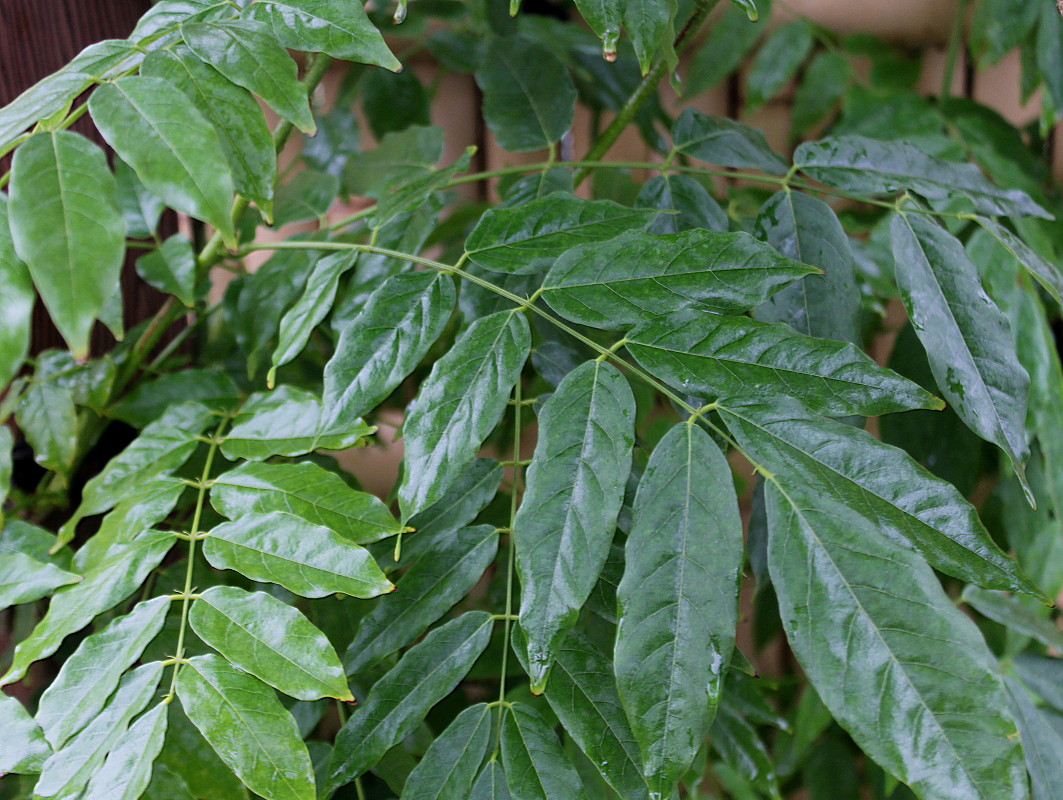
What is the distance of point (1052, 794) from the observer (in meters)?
0.52

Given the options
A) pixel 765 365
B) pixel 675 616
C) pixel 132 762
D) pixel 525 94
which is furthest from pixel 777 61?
pixel 132 762

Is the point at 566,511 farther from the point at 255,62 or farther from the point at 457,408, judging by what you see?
A: the point at 255,62

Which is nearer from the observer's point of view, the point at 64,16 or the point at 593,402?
the point at 593,402

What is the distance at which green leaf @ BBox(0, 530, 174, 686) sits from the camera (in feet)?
1.32

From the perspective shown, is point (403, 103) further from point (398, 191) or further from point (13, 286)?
point (13, 286)

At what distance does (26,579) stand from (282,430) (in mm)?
152

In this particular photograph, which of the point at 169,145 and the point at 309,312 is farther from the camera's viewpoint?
the point at 309,312

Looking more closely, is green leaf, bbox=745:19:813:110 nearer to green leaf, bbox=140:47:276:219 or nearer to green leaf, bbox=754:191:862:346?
green leaf, bbox=754:191:862:346

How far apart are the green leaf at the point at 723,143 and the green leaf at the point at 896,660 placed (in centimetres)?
28

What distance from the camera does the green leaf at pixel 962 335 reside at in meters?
0.41

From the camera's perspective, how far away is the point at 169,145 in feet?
1.16

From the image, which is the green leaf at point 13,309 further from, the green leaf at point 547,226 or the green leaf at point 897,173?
the green leaf at point 897,173

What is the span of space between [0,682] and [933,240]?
0.53 m

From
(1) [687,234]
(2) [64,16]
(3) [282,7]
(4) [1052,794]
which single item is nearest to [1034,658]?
(4) [1052,794]
